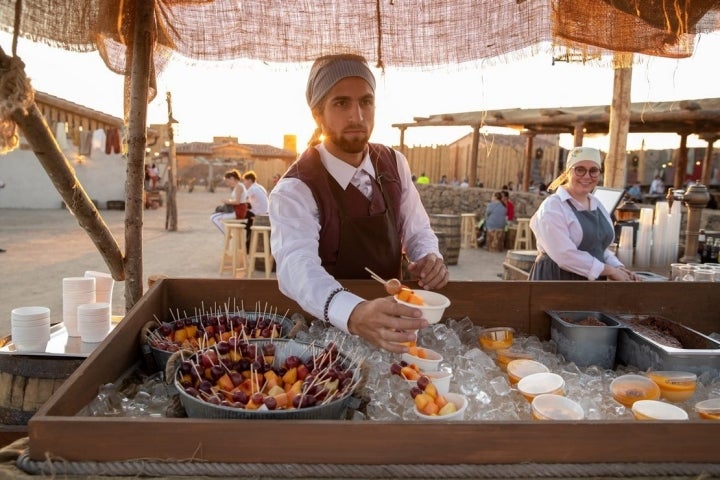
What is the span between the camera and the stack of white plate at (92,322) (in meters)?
2.11

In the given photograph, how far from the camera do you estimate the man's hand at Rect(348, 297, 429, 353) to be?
1503 millimetres

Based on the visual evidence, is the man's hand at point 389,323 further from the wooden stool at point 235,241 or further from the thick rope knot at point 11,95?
the wooden stool at point 235,241

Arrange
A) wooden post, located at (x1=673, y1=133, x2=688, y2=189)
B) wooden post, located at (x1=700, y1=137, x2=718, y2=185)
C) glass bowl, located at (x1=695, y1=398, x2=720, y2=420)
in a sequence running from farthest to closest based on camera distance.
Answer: wooden post, located at (x1=700, y1=137, x2=718, y2=185), wooden post, located at (x1=673, y1=133, x2=688, y2=189), glass bowl, located at (x1=695, y1=398, x2=720, y2=420)

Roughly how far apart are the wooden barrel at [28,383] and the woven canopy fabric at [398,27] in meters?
1.43

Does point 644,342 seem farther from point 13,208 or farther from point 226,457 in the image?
point 13,208

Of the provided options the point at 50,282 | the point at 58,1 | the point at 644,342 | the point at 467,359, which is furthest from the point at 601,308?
the point at 50,282

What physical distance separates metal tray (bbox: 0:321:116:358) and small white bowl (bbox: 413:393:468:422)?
135cm

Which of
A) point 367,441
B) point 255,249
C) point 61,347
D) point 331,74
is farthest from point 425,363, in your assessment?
point 255,249

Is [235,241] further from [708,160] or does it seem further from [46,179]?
[46,179]

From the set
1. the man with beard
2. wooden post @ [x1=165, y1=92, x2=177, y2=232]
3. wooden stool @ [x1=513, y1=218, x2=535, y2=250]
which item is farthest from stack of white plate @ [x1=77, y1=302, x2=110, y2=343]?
wooden post @ [x1=165, y1=92, x2=177, y2=232]

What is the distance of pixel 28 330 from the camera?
6.82ft

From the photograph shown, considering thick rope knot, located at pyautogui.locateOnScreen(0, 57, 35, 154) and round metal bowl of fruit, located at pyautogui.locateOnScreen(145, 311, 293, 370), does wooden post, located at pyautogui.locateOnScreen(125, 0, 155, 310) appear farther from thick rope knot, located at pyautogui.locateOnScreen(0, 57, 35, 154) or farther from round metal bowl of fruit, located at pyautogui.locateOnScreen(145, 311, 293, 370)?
round metal bowl of fruit, located at pyautogui.locateOnScreen(145, 311, 293, 370)

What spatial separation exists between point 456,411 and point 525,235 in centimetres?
1050

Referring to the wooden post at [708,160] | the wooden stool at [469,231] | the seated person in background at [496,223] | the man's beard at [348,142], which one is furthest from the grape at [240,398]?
the wooden post at [708,160]
